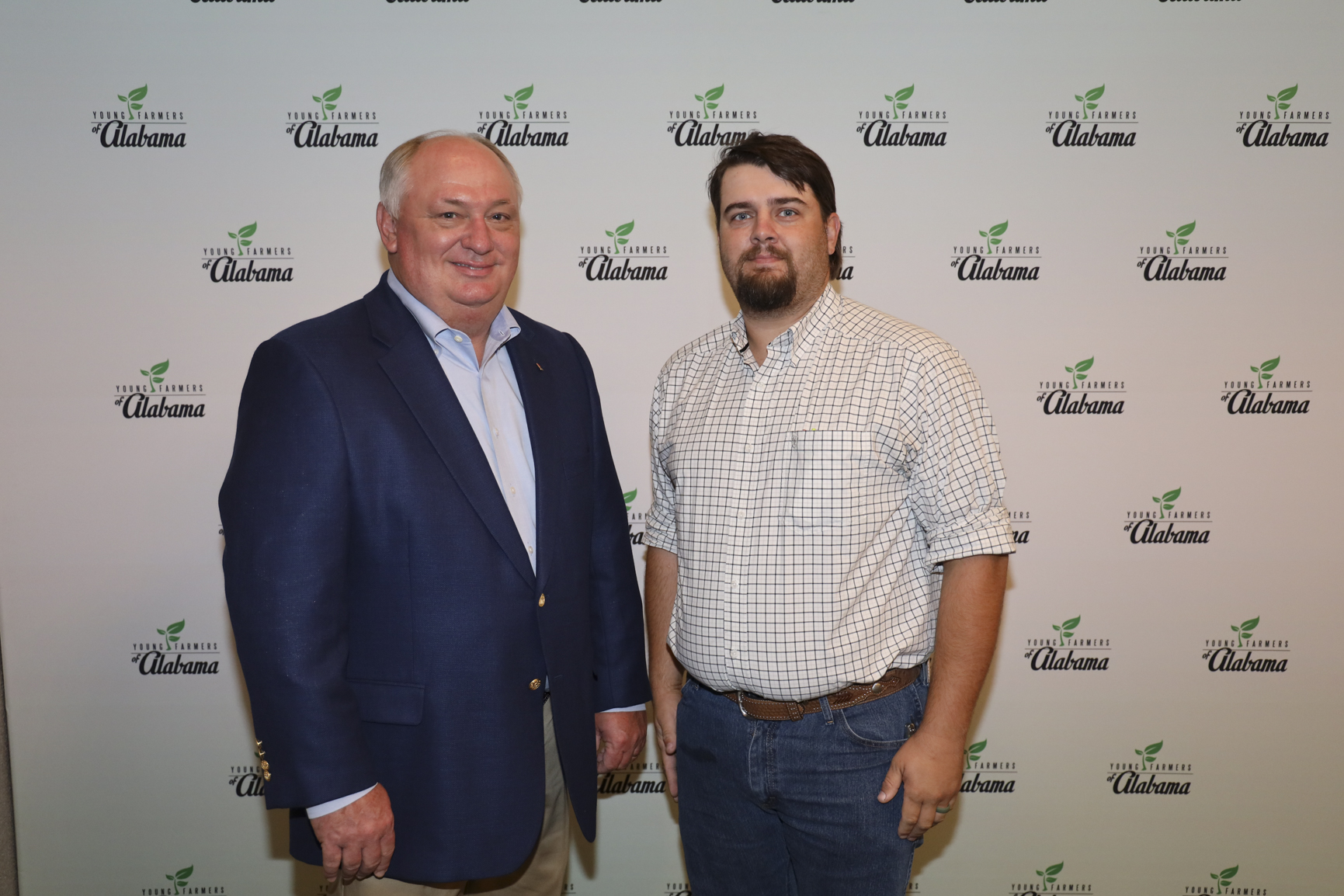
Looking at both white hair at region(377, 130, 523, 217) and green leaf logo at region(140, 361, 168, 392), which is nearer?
white hair at region(377, 130, 523, 217)

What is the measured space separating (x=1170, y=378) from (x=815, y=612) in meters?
1.82

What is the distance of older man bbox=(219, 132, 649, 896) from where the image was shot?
1.62 m

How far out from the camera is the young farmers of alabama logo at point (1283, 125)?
2.79 m

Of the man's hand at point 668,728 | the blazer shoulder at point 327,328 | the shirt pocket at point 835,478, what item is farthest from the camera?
the man's hand at point 668,728

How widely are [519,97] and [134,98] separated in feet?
4.20

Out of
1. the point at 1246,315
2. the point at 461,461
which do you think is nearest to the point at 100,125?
the point at 461,461

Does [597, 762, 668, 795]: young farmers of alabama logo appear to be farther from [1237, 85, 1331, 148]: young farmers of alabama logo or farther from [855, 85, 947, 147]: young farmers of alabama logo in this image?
[1237, 85, 1331, 148]: young farmers of alabama logo

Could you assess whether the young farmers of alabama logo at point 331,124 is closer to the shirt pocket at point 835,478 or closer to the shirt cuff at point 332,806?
the shirt pocket at point 835,478

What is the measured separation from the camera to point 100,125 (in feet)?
9.18

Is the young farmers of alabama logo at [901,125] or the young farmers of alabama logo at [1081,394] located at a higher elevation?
the young farmers of alabama logo at [901,125]

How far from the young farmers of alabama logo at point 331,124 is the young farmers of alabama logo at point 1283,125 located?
9.52ft

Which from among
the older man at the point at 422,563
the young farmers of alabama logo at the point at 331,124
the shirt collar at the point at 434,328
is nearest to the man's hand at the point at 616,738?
the older man at the point at 422,563

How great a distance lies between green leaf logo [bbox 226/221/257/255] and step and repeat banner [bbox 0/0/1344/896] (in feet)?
0.04

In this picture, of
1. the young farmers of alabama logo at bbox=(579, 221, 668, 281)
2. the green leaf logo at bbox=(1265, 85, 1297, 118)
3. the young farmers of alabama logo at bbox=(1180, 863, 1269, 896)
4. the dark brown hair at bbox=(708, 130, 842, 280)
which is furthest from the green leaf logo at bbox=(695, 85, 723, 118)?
the young farmers of alabama logo at bbox=(1180, 863, 1269, 896)
